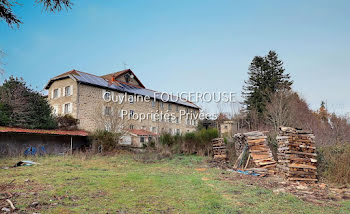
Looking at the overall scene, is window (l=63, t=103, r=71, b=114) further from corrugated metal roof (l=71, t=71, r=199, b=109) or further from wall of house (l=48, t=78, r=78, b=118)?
corrugated metal roof (l=71, t=71, r=199, b=109)

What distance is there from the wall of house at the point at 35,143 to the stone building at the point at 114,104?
9.42 ft

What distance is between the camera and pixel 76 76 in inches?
1012

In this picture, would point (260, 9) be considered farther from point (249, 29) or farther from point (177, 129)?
point (177, 129)

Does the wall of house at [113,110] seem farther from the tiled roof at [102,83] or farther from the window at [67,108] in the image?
the window at [67,108]

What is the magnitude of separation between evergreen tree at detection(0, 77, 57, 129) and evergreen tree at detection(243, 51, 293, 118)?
72.3 ft

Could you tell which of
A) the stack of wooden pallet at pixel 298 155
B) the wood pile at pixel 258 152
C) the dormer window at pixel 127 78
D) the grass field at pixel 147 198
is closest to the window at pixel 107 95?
the dormer window at pixel 127 78

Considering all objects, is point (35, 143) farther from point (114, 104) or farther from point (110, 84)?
point (110, 84)

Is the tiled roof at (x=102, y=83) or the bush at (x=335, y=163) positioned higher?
the tiled roof at (x=102, y=83)

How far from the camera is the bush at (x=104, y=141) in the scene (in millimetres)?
18969

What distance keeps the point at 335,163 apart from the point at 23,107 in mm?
21775

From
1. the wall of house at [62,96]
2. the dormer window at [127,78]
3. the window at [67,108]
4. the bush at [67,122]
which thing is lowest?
the bush at [67,122]

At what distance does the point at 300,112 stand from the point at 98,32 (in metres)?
21.2

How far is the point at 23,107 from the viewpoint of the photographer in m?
19.6

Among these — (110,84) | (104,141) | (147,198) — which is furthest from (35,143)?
(147,198)
